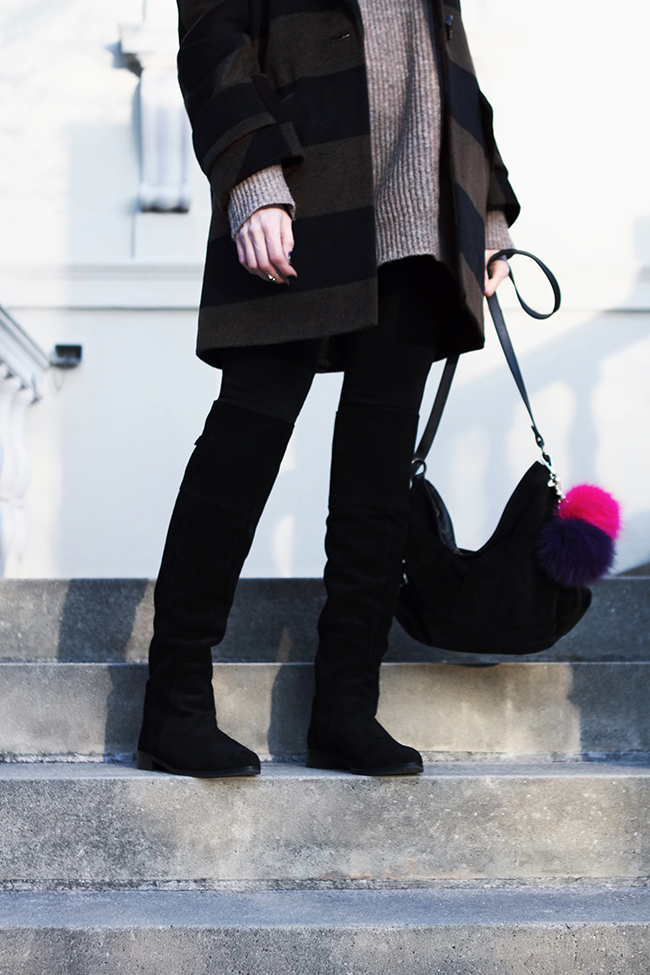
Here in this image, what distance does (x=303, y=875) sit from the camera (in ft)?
3.09

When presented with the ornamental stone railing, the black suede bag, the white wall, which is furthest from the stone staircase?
the white wall

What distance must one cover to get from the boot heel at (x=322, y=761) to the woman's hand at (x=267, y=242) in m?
0.58

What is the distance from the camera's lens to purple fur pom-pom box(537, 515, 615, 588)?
41.7 inches

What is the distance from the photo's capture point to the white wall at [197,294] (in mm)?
2436

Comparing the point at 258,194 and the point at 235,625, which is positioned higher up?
the point at 258,194

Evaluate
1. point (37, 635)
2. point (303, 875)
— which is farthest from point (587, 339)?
point (303, 875)

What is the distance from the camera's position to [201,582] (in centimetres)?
96

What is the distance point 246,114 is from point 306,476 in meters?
1.58

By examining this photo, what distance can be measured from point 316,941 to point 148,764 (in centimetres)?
30

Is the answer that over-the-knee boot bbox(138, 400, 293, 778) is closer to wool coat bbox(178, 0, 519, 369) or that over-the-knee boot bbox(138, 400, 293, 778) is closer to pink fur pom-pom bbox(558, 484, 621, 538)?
wool coat bbox(178, 0, 519, 369)

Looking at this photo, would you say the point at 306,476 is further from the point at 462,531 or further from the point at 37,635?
the point at 37,635

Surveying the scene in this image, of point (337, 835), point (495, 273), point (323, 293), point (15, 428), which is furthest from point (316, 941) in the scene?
point (15, 428)

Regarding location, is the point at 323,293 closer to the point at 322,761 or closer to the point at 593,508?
the point at 593,508

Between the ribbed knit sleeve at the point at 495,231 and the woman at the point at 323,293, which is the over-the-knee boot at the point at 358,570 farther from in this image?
the ribbed knit sleeve at the point at 495,231
